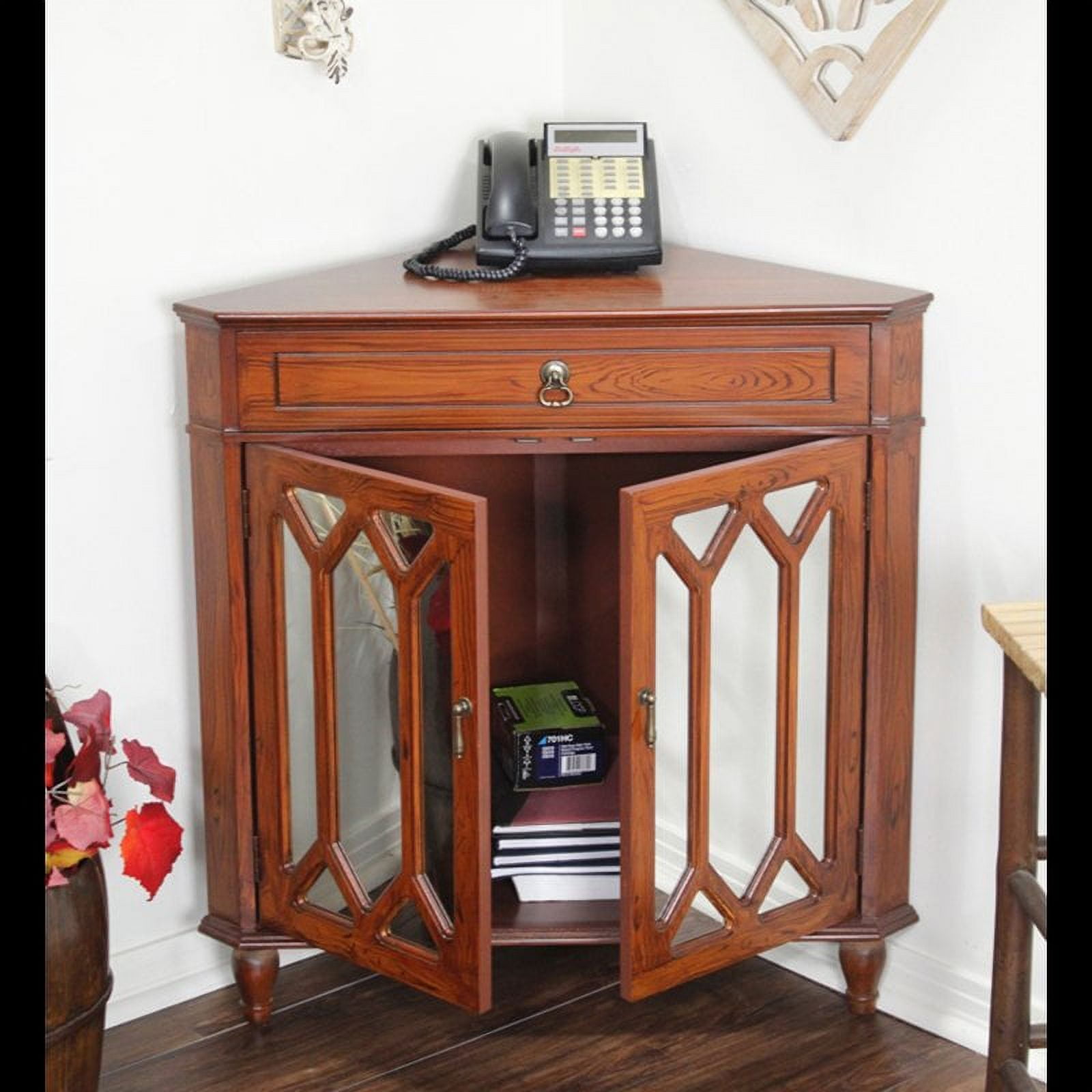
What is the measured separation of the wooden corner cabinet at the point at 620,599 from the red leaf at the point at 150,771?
14cm

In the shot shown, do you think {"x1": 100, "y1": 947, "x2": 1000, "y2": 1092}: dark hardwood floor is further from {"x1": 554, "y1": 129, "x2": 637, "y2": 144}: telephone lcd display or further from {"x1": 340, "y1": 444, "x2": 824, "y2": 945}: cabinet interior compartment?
{"x1": 554, "y1": 129, "x2": 637, "y2": 144}: telephone lcd display

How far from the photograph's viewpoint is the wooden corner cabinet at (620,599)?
2.02m

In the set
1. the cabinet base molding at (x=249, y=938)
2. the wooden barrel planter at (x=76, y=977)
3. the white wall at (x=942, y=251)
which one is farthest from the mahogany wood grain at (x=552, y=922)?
the wooden barrel planter at (x=76, y=977)

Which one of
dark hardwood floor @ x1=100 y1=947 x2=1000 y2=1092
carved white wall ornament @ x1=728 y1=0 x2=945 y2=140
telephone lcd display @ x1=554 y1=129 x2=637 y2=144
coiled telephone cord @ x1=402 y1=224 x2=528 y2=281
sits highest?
carved white wall ornament @ x1=728 y1=0 x2=945 y2=140

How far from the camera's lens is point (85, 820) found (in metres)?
1.94

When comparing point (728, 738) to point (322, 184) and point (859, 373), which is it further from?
point (322, 184)

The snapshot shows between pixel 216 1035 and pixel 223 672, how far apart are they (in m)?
0.52

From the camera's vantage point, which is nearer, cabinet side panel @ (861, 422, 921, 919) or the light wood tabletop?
the light wood tabletop

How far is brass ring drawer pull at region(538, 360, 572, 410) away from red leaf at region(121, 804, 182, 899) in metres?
0.66

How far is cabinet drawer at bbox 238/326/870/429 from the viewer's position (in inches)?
81.1

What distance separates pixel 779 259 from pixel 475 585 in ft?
2.40

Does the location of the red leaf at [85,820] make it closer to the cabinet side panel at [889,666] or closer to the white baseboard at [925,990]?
the white baseboard at [925,990]

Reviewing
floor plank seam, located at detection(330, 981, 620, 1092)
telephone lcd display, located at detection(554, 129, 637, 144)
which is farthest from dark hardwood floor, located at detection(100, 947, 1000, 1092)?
telephone lcd display, located at detection(554, 129, 637, 144)
